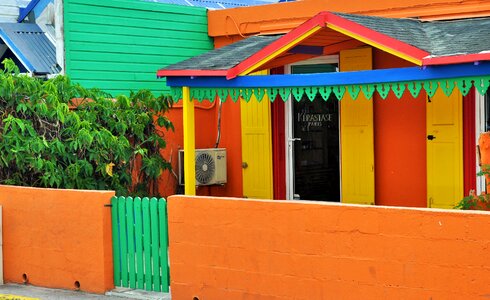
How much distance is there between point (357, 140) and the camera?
11086 millimetres

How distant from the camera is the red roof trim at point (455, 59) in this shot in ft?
25.4

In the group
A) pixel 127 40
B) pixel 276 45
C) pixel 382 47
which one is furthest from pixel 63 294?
pixel 127 40

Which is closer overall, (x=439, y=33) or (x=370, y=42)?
(x=370, y=42)

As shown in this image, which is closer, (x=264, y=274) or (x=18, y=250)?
(x=264, y=274)

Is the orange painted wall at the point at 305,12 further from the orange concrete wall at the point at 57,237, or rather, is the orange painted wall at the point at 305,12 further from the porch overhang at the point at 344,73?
the orange concrete wall at the point at 57,237

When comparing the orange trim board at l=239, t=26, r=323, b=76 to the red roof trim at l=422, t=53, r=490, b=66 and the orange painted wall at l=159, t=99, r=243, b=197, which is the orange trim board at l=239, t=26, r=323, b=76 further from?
the orange painted wall at l=159, t=99, r=243, b=197

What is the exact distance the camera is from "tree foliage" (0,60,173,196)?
9.16 meters

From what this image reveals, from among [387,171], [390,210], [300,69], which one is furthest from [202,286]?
[300,69]

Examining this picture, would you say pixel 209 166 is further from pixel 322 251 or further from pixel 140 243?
pixel 322 251

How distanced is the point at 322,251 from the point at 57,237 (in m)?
3.05

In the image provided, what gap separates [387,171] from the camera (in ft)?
36.0

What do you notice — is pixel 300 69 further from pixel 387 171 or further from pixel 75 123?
pixel 75 123

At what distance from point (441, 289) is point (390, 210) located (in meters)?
0.70

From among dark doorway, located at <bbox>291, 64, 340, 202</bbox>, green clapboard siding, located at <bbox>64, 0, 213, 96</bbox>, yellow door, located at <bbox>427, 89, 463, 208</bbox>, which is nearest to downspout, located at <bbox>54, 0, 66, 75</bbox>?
green clapboard siding, located at <bbox>64, 0, 213, 96</bbox>
